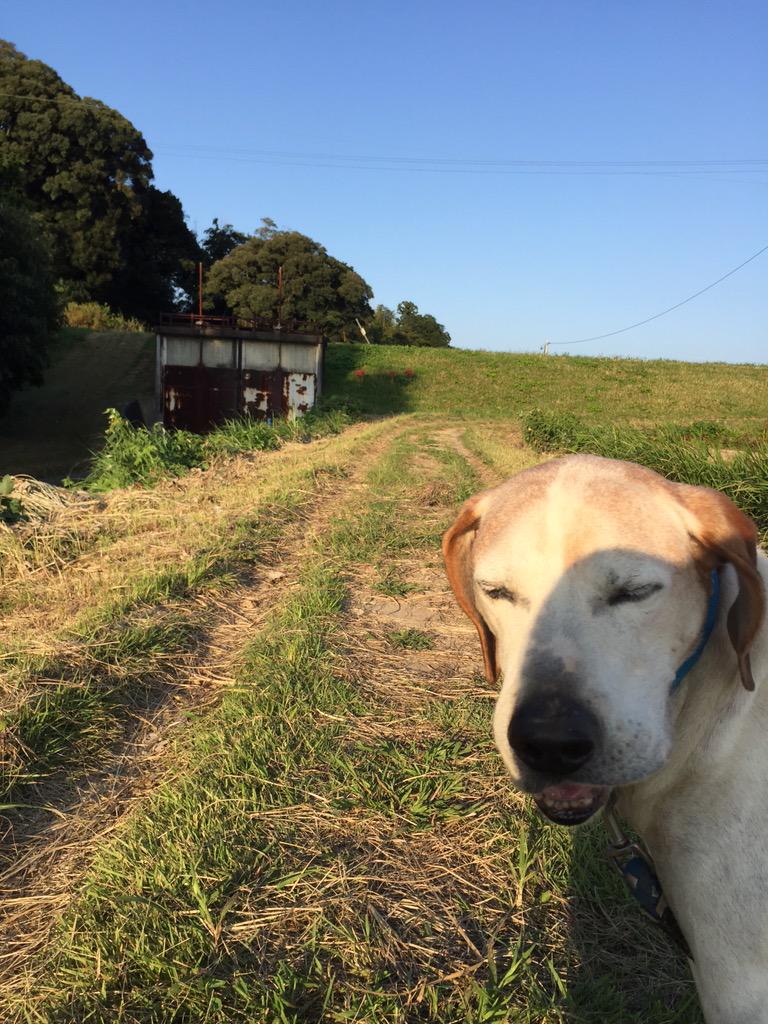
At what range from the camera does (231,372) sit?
61.1ft

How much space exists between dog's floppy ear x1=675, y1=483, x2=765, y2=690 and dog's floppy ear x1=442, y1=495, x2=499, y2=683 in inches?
22.9

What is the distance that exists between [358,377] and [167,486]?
73.6 ft

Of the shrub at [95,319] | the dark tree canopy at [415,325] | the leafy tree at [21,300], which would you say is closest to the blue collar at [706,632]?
the leafy tree at [21,300]

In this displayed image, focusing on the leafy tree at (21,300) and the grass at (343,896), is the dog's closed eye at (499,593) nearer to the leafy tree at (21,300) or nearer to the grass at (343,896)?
the grass at (343,896)

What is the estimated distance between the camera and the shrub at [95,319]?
35.6 meters


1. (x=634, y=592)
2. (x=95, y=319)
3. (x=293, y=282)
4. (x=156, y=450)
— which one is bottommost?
(x=156, y=450)

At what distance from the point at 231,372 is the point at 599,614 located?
60.0 feet

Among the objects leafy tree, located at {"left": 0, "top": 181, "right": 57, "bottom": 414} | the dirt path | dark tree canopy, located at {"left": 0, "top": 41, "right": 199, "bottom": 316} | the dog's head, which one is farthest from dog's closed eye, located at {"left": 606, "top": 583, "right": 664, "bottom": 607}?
dark tree canopy, located at {"left": 0, "top": 41, "right": 199, "bottom": 316}

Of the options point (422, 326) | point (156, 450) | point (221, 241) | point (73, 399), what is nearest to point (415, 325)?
point (422, 326)

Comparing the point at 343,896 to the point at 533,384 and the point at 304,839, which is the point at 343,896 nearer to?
the point at 304,839

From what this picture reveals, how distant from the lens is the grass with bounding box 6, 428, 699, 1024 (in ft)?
5.57

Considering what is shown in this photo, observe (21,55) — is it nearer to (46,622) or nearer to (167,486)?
(167,486)

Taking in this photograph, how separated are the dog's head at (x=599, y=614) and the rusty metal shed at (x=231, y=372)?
17568 millimetres

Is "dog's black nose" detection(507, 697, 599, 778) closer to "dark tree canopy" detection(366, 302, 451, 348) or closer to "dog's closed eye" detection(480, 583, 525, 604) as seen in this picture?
"dog's closed eye" detection(480, 583, 525, 604)
